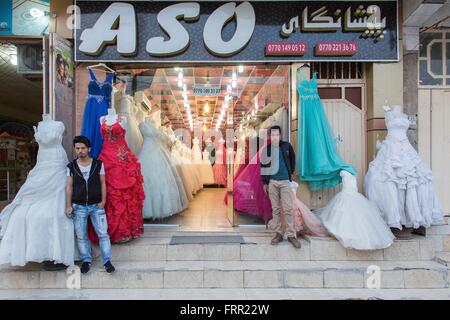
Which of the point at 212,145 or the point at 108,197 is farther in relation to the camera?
the point at 212,145

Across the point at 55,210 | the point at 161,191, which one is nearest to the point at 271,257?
the point at 161,191

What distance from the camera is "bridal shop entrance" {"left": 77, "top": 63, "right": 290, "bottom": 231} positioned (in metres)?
6.45

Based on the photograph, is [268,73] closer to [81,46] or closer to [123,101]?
[123,101]

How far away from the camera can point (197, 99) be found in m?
8.57

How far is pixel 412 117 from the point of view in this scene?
6211 millimetres

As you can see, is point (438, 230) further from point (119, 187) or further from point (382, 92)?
point (119, 187)

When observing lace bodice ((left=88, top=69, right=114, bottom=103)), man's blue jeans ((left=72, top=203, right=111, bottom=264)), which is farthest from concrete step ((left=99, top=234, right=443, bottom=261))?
lace bodice ((left=88, top=69, right=114, bottom=103))

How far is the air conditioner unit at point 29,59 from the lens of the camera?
20.4 ft

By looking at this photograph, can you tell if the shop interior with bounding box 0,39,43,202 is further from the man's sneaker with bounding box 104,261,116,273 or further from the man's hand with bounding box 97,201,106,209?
the man's sneaker with bounding box 104,261,116,273

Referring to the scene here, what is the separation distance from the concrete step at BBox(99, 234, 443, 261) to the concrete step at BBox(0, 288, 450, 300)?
0.56 meters

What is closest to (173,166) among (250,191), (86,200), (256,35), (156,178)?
(156,178)

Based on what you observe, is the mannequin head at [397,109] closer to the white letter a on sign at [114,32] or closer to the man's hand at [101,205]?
the white letter a on sign at [114,32]

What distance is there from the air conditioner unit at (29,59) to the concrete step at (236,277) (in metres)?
3.19

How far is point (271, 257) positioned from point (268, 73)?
337cm
